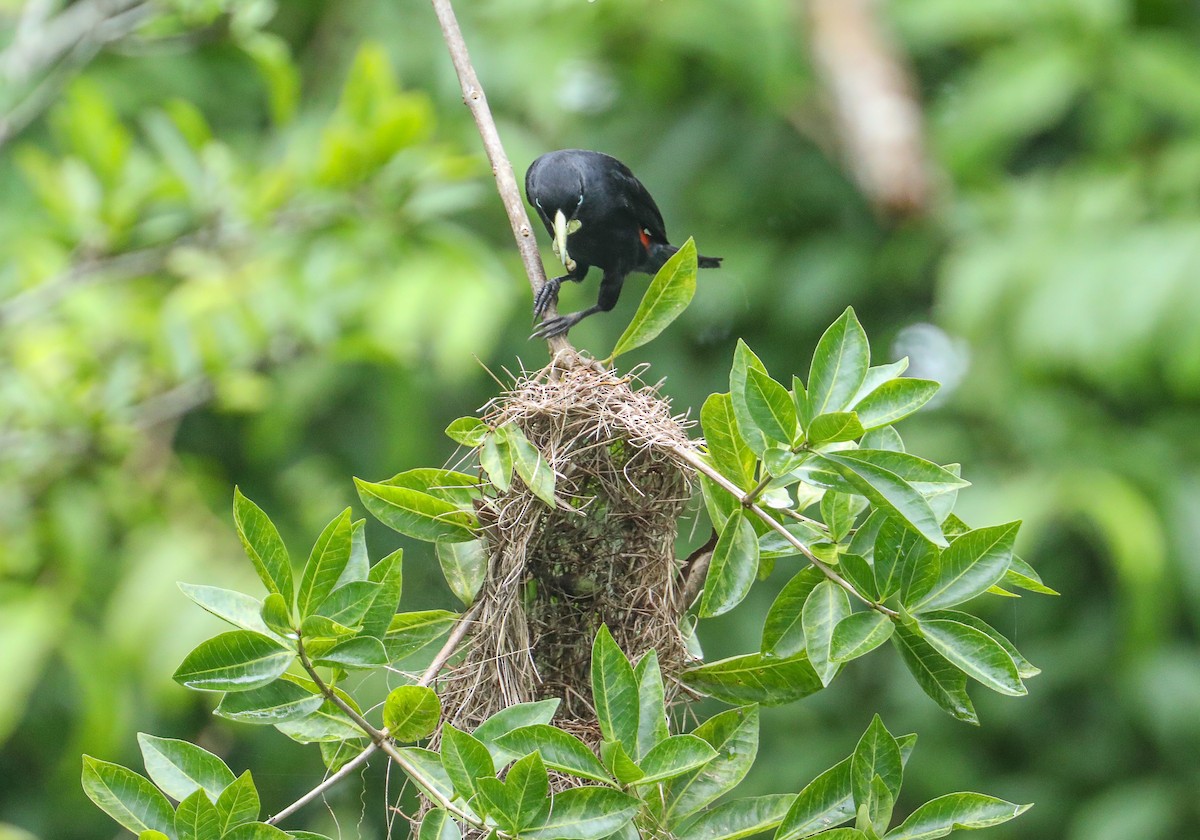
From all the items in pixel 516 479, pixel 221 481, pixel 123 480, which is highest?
pixel 516 479

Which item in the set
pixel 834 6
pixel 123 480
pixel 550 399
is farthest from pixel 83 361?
pixel 834 6

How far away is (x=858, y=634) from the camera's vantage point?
4.13 ft

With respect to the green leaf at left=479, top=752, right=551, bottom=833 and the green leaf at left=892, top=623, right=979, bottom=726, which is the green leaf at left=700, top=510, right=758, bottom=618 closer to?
the green leaf at left=892, top=623, right=979, bottom=726

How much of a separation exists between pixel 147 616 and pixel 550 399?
2258mm

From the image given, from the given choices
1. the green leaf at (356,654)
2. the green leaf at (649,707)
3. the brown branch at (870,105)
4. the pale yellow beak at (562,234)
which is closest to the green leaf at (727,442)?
the green leaf at (649,707)

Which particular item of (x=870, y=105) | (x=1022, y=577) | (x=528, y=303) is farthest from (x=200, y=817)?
(x=870, y=105)

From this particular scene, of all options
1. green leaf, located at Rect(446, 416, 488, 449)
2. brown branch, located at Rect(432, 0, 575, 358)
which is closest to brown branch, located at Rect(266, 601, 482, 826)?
green leaf, located at Rect(446, 416, 488, 449)

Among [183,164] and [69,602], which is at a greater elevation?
[183,164]

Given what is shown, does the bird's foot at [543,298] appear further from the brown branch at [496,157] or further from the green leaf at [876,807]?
Result: the green leaf at [876,807]

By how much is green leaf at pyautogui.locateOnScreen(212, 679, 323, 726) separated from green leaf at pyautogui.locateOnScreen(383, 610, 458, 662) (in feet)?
0.58

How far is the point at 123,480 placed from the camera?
3986 millimetres

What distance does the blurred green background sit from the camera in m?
3.51

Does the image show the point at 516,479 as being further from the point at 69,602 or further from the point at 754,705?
the point at 69,602

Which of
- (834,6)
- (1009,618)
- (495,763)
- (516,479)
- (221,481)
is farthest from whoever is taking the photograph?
(834,6)
